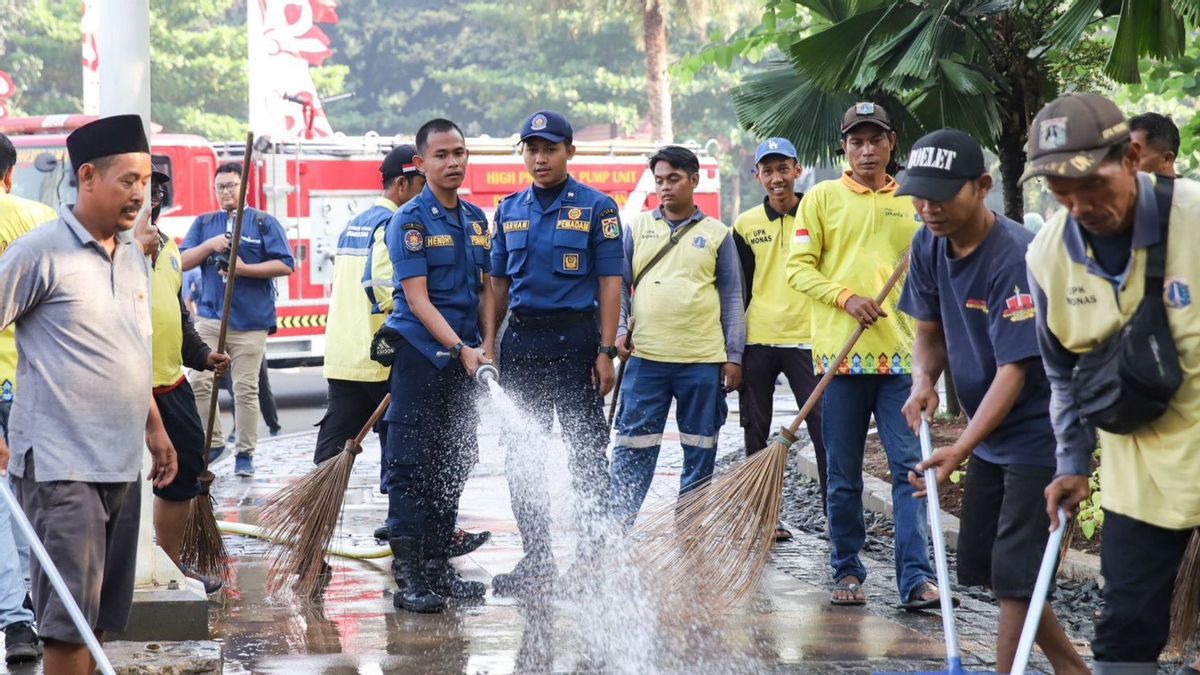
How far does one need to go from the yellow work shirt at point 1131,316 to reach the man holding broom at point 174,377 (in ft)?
11.9

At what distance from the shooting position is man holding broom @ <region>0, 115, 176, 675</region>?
440 centimetres

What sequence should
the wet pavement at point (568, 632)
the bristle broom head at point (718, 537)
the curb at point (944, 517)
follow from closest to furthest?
the wet pavement at point (568, 632) < the bristle broom head at point (718, 537) < the curb at point (944, 517)

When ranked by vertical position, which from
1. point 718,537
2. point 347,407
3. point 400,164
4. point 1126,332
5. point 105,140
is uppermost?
point 105,140

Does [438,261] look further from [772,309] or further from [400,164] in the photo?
[772,309]

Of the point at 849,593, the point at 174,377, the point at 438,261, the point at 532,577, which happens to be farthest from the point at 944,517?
the point at 174,377

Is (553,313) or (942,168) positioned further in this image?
(553,313)

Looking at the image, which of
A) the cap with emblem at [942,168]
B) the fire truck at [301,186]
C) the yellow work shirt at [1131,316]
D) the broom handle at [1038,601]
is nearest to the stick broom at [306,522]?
the cap with emblem at [942,168]

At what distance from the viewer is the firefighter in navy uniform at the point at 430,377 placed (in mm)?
6512

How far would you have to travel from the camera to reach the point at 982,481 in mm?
4773

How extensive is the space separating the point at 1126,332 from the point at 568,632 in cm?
298

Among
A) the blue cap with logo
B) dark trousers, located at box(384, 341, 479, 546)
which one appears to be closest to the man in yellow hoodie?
the blue cap with logo

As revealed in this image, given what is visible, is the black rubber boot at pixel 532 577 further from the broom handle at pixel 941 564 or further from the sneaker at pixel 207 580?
the broom handle at pixel 941 564

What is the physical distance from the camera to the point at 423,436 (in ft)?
21.6

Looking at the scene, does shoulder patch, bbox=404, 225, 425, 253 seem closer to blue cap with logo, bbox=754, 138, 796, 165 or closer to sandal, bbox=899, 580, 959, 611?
blue cap with logo, bbox=754, 138, 796, 165
